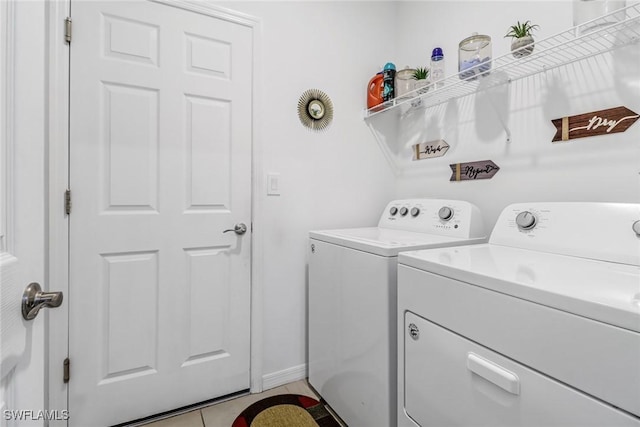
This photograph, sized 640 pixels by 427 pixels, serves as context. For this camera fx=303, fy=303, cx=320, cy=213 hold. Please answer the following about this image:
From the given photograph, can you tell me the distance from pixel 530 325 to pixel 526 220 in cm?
65

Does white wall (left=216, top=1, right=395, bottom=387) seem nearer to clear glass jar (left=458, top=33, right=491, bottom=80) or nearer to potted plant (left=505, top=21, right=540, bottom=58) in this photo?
clear glass jar (left=458, top=33, right=491, bottom=80)

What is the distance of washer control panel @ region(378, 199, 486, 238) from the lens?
1.46m

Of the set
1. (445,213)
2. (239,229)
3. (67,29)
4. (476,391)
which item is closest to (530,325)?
(476,391)

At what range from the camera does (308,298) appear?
184 cm

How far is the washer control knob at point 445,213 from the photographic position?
5.04 ft

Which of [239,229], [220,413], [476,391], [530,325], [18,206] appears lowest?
[220,413]

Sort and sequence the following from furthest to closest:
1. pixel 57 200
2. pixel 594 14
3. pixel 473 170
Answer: pixel 473 170 → pixel 57 200 → pixel 594 14

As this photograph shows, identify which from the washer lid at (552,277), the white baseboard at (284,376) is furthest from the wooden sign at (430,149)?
the white baseboard at (284,376)

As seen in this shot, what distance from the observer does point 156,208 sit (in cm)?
151

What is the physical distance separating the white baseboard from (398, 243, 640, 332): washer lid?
119cm

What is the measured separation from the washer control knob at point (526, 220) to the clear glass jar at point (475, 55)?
0.66m

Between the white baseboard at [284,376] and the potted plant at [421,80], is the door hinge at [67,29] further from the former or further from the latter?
the white baseboard at [284,376]

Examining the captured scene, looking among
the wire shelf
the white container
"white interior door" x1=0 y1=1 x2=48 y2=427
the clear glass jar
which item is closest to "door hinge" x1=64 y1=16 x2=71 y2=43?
"white interior door" x1=0 y1=1 x2=48 y2=427

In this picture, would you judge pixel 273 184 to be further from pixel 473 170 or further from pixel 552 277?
pixel 552 277
